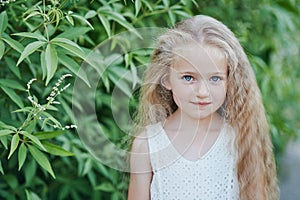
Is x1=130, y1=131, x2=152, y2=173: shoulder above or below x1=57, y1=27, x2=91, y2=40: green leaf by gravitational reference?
below

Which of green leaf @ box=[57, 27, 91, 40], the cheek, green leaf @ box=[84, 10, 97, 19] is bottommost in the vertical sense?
the cheek

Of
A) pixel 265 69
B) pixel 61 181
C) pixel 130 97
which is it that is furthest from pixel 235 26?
pixel 61 181

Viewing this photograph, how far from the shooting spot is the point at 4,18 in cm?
173

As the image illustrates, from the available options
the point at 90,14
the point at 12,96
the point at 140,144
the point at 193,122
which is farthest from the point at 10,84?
the point at 193,122

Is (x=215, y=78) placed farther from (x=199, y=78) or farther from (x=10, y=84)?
(x=10, y=84)

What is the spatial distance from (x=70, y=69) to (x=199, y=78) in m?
0.33

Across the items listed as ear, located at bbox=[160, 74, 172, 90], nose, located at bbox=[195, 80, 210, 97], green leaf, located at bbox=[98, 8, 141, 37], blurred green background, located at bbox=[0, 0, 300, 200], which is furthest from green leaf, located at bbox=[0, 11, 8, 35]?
nose, located at bbox=[195, 80, 210, 97]

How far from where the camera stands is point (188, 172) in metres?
1.63

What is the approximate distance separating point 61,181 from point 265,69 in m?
0.91

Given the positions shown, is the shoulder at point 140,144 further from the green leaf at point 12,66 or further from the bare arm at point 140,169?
the green leaf at point 12,66

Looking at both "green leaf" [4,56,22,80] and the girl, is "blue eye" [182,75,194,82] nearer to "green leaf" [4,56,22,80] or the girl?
the girl

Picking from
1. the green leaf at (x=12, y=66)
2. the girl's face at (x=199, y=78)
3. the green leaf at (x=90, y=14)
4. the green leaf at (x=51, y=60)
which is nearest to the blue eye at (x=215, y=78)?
the girl's face at (x=199, y=78)

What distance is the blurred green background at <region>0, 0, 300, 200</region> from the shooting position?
162cm

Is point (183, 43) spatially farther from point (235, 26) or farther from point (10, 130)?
point (235, 26)
